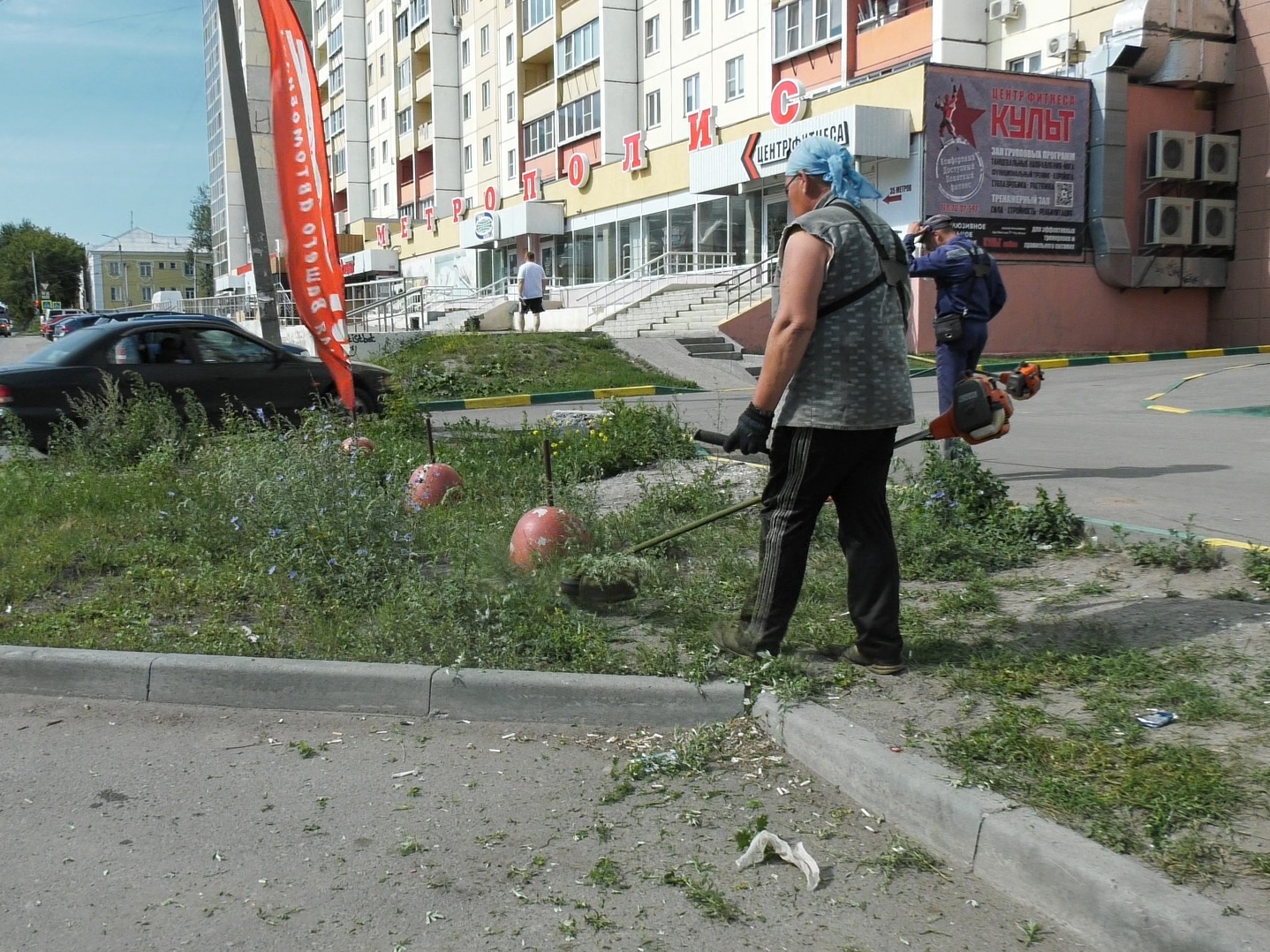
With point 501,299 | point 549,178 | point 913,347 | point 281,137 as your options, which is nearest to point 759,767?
point 281,137

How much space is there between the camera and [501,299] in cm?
3869

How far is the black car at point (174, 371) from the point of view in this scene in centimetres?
1045

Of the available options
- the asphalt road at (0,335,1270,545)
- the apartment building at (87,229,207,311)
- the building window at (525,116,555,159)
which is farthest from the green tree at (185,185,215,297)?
the asphalt road at (0,335,1270,545)

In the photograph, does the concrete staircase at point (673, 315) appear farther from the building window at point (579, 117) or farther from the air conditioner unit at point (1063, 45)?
the building window at point (579, 117)

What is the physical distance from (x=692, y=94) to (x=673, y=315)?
12640mm

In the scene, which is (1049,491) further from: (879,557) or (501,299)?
(501,299)

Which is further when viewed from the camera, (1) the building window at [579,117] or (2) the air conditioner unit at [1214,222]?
(1) the building window at [579,117]

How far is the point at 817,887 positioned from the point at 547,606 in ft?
7.46

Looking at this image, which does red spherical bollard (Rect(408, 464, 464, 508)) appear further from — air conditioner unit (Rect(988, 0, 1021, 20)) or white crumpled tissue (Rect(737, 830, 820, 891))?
air conditioner unit (Rect(988, 0, 1021, 20))

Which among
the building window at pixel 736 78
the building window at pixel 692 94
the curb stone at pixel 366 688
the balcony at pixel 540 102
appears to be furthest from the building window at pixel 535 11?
the curb stone at pixel 366 688

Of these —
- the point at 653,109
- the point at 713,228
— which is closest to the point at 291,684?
the point at 713,228

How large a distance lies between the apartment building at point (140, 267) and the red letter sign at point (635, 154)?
107 m

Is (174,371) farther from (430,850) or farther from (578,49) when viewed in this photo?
(578,49)

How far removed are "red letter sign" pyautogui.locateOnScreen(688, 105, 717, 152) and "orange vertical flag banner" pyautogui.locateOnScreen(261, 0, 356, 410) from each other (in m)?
22.1
